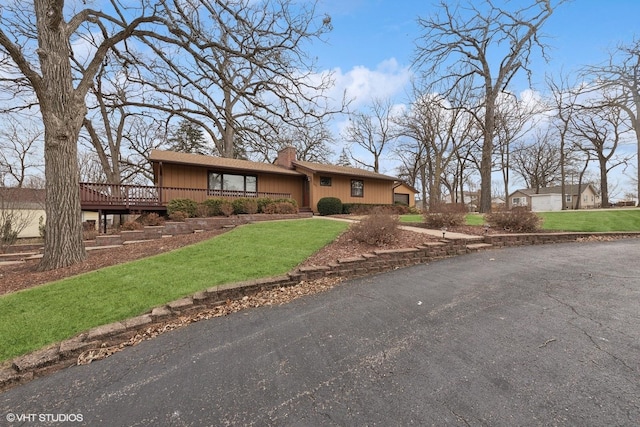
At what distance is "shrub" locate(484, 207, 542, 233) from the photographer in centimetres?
887

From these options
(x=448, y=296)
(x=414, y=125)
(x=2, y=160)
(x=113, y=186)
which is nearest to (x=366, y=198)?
(x=414, y=125)

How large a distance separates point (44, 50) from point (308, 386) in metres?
9.47

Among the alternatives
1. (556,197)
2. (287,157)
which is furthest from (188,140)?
(556,197)

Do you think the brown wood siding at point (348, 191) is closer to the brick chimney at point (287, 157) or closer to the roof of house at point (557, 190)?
the brick chimney at point (287, 157)

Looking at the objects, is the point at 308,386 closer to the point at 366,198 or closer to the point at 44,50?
the point at 44,50

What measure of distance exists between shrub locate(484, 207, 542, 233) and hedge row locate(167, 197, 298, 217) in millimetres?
9923

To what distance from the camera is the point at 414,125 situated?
90.4ft

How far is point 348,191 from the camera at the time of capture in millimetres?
20000

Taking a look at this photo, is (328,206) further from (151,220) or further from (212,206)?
(151,220)

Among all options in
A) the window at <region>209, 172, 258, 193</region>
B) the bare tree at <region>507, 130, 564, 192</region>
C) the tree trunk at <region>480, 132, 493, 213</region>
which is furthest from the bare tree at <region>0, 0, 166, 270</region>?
the bare tree at <region>507, 130, 564, 192</region>

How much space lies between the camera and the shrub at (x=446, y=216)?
32.1 feet

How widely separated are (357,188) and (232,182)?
29.7ft

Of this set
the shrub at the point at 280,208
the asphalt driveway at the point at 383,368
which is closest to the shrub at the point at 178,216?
the shrub at the point at 280,208

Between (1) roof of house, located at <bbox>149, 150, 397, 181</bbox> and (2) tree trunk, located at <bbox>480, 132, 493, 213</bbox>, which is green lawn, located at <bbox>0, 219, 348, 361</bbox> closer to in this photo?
(1) roof of house, located at <bbox>149, 150, 397, 181</bbox>
